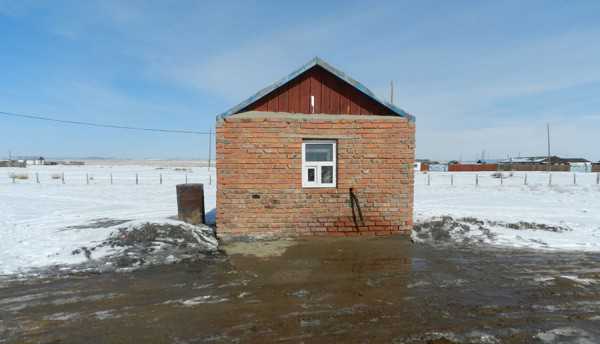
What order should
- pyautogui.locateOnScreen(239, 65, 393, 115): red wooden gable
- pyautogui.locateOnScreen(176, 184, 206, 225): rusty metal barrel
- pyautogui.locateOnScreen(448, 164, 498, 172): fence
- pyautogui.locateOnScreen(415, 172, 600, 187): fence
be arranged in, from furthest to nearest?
pyautogui.locateOnScreen(448, 164, 498, 172): fence < pyautogui.locateOnScreen(415, 172, 600, 187): fence < pyautogui.locateOnScreen(176, 184, 206, 225): rusty metal barrel < pyautogui.locateOnScreen(239, 65, 393, 115): red wooden gable

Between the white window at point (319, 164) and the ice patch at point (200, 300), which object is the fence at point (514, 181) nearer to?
the white window at point (319, 164)

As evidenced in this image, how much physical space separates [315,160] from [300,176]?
55 cm

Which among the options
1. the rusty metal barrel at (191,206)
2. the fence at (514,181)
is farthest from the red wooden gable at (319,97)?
the fence at (514,181)

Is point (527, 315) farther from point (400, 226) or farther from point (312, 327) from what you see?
point (400, 226)

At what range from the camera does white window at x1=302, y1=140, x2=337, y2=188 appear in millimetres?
8078

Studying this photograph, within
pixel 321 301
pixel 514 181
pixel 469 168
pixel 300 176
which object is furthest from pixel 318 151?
pixel 469 168

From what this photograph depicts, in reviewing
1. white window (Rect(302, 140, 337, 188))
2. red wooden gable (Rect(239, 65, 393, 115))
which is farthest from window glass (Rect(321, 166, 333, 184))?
red wooden gable (Rect(239, 65, 393, 115))

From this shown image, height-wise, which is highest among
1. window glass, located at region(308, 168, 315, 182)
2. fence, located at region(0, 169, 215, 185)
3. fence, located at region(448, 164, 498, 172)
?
fence, located at region(448, 164, 498, 172)

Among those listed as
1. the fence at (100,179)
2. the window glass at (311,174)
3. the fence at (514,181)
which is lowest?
the fence at (514,181)

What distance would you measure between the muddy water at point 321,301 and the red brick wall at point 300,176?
4.50 ft

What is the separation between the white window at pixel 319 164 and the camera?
8.08 m

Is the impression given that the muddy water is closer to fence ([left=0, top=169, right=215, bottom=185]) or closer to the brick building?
the brick building

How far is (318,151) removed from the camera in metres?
8.15

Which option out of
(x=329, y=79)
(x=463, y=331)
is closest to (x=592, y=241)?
(x=463, y=331)
